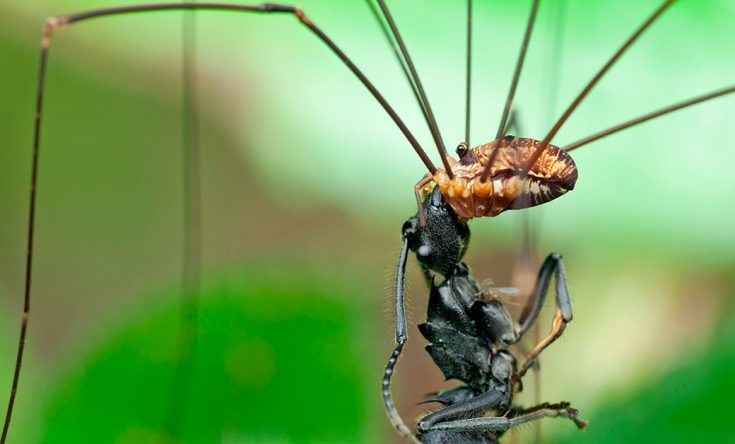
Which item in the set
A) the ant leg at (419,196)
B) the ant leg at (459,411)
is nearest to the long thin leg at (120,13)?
the ant leg at (419,196)

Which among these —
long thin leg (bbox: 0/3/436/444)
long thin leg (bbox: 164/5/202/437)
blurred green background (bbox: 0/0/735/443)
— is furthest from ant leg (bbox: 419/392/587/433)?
long thin leg (bbox: 164/5/202/437)

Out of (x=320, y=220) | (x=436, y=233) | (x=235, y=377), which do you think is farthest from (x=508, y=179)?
(x=320, y=220)

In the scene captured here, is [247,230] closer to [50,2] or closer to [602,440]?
[50,2]

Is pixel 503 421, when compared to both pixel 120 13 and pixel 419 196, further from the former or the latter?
pixel 120 13

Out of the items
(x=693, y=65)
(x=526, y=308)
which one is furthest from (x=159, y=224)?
(x=693, y=65)

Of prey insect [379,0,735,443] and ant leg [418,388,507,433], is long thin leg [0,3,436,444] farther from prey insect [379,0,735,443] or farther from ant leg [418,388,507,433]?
ant leg [418,388,507,433]

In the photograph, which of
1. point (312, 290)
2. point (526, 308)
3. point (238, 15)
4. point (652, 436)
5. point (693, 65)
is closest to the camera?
point (526, 308)
